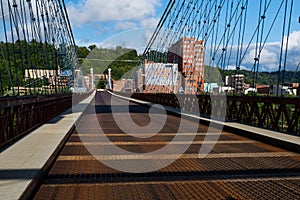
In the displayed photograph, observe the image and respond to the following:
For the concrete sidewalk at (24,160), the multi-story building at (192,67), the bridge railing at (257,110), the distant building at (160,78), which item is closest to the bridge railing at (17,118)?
the concrete sidewalk at (24,160)

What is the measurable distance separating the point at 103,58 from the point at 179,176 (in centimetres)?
8785

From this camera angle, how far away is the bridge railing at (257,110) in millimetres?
8969

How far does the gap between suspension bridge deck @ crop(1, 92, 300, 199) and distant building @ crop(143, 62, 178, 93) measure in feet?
61.8

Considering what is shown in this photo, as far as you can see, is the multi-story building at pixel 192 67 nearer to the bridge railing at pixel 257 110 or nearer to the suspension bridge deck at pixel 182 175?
the bridge railing at pixel 257 110

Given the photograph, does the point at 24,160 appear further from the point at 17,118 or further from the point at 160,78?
the point at 160,78

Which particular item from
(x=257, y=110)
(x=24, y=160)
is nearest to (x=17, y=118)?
(x=24, y=160)

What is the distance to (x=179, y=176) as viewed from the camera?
5113 mm

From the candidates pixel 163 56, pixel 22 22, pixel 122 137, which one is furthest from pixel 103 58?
pixel 122 137

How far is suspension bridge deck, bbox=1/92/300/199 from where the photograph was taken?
14.1 ft

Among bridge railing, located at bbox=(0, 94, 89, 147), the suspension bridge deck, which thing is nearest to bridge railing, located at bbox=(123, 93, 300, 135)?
the suspension bridge deck

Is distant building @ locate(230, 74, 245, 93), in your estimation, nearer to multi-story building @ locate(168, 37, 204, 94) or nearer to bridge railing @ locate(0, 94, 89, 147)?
multi-story building @ locate(168, 37, 204, 94)

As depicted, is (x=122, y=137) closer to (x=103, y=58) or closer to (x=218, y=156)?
(x=218, y=156)

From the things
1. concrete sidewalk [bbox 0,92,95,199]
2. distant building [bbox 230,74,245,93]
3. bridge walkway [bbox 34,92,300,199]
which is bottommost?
bridge walkway [bbox 34,92,300,199]

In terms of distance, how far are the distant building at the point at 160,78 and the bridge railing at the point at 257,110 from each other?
11118 millimetres
